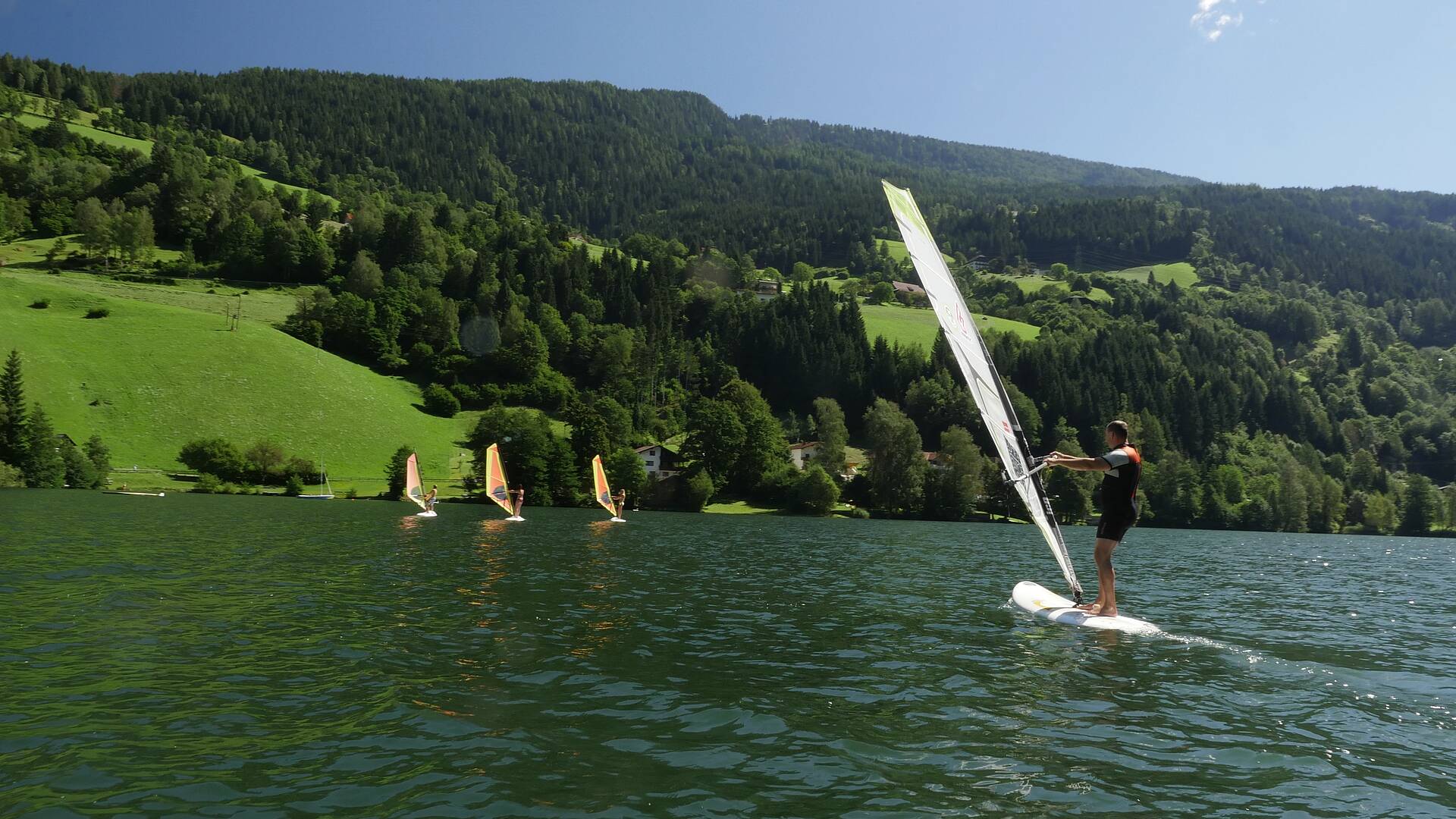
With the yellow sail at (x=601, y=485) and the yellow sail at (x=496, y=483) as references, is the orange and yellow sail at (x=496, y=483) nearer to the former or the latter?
the yellow sail at (x=496, y=483)

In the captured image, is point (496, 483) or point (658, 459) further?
point (658, 459)

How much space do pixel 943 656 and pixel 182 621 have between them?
1363cm

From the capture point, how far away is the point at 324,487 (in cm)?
9162

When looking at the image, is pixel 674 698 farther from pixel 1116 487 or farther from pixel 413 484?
pixel 413 484

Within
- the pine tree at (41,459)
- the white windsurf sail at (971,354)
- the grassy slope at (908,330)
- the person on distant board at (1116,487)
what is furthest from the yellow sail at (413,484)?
the grassy slope at (908,330)

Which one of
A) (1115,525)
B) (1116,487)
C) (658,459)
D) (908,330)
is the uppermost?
(908,330)

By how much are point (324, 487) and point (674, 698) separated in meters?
90.7

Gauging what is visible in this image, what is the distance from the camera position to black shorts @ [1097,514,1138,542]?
55.6 ft

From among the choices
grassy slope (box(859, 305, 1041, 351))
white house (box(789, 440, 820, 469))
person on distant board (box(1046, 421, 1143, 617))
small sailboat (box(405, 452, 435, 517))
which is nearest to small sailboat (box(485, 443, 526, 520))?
small sailboat (box(405, 452, 435, 517))

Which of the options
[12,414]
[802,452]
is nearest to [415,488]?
[12,414]

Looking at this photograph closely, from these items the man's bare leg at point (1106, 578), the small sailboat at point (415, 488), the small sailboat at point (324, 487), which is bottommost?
the small sailboat at point (324, 487)

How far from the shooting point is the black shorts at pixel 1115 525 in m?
17.0

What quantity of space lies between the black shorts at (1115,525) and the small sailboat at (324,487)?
8225 cm

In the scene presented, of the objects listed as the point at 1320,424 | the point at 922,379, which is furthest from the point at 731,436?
the point at 1320,424
